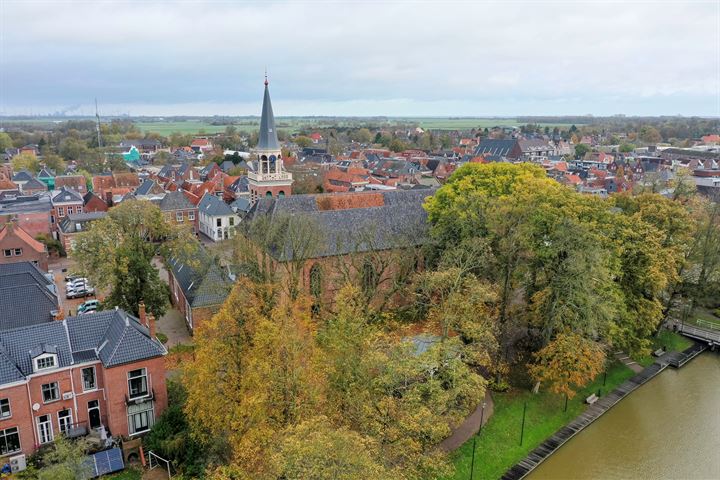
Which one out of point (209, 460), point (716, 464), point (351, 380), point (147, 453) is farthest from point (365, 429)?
point (716, 464)

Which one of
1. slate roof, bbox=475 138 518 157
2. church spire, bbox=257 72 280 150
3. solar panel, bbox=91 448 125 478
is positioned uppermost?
church spire, bbox=257 72 280 150

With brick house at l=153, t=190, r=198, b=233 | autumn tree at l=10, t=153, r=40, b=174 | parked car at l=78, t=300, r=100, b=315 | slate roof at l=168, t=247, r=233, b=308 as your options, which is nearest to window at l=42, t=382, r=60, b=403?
slate roof at l=168, t=247, r=233, b=308

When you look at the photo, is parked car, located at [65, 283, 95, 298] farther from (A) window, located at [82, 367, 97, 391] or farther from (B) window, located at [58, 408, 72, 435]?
(B) window, located at [58, 408, 72, 435]

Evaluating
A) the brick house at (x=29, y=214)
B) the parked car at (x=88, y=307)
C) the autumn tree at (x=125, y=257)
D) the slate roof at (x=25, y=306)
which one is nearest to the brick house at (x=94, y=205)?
the brick house at (x=29, y=214)

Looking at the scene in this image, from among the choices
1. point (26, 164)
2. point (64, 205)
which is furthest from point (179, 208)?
point (26, 164)

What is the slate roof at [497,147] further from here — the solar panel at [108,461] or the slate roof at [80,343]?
the solar panel at [108,461]
